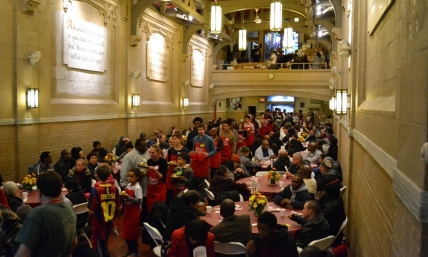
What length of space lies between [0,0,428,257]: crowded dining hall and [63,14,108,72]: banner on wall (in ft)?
0.17

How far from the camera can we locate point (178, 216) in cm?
493

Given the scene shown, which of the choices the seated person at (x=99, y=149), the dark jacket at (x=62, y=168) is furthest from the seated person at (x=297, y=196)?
the seated person at (x=99, y=149)

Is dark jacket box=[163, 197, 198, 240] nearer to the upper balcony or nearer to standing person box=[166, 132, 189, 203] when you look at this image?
standing person box=[166, 132, 189, 203]

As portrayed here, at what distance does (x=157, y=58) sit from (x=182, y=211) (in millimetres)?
12516

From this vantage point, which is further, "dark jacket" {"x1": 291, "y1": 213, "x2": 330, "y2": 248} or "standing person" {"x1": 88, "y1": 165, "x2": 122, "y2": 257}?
"standing person" {"x1": 88, "y1": 165, "x2": 122, "y2": 257}

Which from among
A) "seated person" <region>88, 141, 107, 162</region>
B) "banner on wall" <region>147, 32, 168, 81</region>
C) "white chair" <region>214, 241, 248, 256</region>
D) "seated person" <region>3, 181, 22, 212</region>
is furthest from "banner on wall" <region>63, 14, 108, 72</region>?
"white chair" <region>214, 241, 248, 256</region>

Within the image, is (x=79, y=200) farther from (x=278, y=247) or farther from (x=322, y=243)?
(x=322, y=243)

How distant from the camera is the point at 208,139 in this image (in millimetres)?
9172

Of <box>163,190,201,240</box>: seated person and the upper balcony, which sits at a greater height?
the upper balcony

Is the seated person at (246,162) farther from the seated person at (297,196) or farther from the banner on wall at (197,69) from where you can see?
the banner on wall at (197,69)

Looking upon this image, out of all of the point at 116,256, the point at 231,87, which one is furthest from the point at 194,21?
the point at 116,256

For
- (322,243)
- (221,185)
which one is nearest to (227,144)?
(221,185)

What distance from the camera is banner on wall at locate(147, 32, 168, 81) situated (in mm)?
15914

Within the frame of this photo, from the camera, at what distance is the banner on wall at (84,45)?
36.1ft
